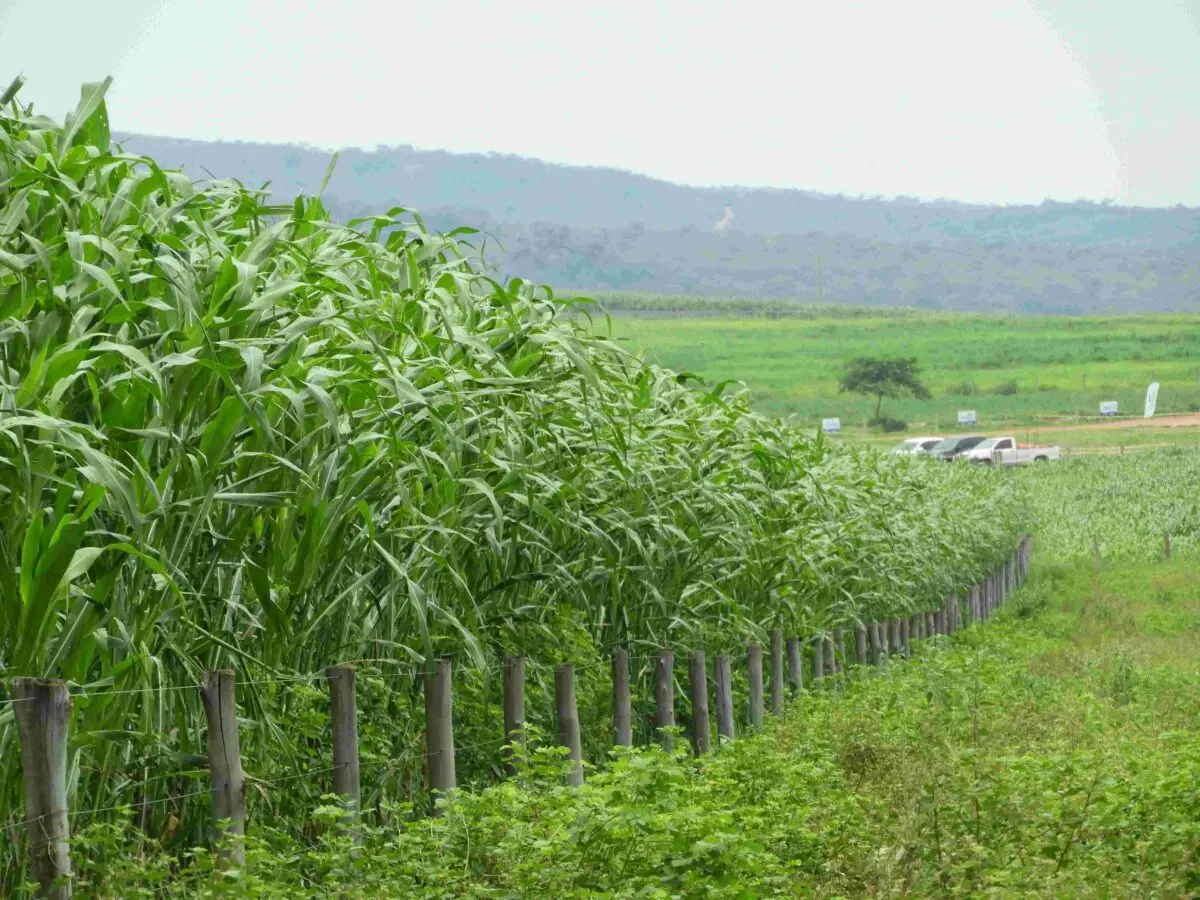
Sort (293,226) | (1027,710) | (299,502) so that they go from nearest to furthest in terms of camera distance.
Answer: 1. (299,502)
2. (293,226)
3. (1027,710)

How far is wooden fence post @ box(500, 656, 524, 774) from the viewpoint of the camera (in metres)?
5.59

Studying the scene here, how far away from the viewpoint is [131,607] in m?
4.03

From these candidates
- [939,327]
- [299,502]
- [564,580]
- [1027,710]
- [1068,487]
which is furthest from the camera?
[939,327]

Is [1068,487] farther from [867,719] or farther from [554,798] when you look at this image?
[554,798]

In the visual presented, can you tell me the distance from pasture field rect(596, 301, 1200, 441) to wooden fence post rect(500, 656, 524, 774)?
76323mm

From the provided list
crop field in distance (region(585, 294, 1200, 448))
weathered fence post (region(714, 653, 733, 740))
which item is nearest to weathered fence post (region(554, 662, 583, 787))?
weathered fence post (region(714, 653, 733, 740))

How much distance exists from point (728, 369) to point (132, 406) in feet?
338

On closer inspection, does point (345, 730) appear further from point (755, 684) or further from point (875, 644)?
point (875, 644)

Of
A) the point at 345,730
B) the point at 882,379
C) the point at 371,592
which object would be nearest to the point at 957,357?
the point at 882,379

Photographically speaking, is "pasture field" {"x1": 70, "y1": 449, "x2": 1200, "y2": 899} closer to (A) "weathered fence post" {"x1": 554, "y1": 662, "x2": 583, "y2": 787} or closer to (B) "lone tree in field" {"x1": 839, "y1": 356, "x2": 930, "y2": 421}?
(A) "weathered fence post" {"x1": 554, "y1": 662, "x2": 583, "y2": 787}

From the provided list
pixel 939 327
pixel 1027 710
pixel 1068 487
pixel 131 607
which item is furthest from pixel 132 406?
pixel 939 327

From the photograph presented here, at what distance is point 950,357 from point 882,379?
22.6m

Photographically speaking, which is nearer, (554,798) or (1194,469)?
(554,798)

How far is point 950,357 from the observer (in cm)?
11331
